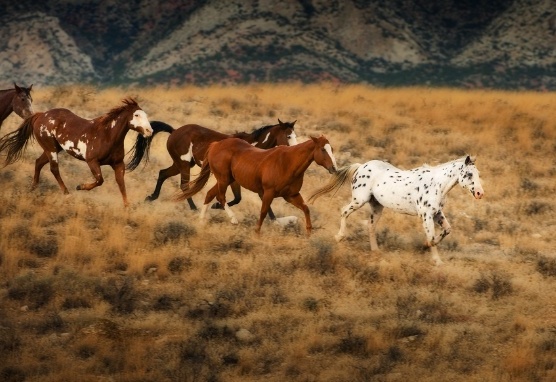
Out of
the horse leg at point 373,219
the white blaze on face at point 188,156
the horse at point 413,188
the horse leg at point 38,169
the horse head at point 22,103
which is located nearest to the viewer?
the horse at point 413,188

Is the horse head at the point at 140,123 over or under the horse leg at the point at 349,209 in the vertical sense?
over

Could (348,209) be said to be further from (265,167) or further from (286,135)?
(286,135)

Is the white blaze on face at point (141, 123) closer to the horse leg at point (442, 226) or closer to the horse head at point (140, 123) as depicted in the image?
the horse head at point (140, 123)

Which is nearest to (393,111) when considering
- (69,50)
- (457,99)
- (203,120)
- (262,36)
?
(457,99)

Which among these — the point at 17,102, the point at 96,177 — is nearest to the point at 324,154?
the point at 96,177

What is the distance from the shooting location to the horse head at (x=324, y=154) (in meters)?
13.6

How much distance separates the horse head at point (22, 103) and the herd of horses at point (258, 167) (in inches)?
49.9

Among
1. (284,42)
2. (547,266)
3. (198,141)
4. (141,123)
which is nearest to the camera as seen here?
(547,266)

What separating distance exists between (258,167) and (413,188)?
2393 mm

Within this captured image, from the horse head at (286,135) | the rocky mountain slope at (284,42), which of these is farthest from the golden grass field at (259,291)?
the rocky mountain slope at (284,42)

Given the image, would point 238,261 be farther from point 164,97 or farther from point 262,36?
point 262,36

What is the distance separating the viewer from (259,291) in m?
12.7

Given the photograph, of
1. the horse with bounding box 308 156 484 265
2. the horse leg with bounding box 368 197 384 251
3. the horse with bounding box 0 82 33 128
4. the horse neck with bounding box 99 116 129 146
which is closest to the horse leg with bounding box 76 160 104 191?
the horse neck with bounding box 99 116 129 146

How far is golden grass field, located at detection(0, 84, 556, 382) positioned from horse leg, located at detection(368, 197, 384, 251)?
0.66 ft
